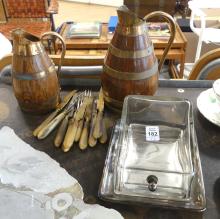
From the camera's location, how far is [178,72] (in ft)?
5.92

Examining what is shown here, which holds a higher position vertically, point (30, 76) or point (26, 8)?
point (30, 76)

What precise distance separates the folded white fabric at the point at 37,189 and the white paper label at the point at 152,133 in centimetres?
17

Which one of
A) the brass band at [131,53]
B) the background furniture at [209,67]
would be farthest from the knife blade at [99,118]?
the background furniture at [209,67]

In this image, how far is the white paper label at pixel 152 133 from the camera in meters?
0.53

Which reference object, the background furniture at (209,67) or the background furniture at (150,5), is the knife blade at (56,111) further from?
the background furniture at (150,5)

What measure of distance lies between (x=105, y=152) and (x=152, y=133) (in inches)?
3.9

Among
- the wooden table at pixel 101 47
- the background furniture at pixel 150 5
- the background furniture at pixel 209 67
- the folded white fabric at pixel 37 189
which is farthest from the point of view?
the background furniture at pixel 150 5

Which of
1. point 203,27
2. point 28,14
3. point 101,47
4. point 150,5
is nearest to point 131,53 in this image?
point 101,47

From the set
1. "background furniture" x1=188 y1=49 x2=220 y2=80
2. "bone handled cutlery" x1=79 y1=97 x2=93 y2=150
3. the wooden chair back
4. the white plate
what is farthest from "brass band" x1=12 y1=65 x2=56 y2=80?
the wooden chair back

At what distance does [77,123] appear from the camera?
556 mm

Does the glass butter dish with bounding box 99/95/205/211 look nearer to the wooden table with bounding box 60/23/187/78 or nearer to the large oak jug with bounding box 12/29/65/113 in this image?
the large oak jug with bounding box 12/29/65/113

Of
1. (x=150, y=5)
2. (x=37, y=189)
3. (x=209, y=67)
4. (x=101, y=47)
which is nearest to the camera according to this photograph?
(x=37, y=189)

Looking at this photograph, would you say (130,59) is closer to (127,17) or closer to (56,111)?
(127,17)

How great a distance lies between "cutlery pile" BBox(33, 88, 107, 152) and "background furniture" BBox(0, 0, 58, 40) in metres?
A: 1.57
